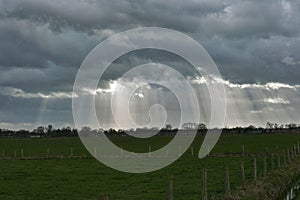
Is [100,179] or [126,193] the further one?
[100,179]

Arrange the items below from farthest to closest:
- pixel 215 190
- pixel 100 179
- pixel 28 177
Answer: pixel 28 177 < pixel 100 179 < pixel 215 190

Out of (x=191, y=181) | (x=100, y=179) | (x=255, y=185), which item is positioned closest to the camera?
(x=255, y=185)

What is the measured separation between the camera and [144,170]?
138ft

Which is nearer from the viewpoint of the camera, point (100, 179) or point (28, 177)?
point (100, 179)

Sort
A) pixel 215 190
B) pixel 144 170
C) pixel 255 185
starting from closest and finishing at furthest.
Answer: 1. pixel 255 185
2. pixel 215 190
3. pixel 144 170

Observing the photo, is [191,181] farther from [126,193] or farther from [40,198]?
[40,198]

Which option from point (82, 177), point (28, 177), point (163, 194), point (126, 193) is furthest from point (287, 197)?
point (28, 177)

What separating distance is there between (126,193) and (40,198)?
417cm

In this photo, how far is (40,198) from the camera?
2519 cm

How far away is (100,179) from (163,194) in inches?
395

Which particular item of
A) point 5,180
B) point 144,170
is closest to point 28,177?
point 5,180

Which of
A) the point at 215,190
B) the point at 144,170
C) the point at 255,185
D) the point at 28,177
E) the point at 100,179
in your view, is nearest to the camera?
the point at 255,185

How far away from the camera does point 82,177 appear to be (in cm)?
3628

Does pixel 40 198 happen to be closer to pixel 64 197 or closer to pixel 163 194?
pixel 64 197
